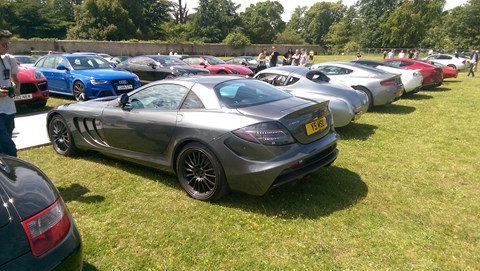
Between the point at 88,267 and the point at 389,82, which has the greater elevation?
the point at 389,82

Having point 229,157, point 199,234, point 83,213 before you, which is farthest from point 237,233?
point 83,213

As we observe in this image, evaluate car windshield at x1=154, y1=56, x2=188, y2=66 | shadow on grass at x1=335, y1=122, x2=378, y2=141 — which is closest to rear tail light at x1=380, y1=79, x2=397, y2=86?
shadow on grass at x1=335, y1=122, x2=378, y2=141

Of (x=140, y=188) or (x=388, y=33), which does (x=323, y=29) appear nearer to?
(x=388, y=33)

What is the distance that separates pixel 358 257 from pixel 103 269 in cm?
210

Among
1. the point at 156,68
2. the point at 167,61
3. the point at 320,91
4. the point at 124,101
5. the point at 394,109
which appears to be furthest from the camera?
the point at 167,61

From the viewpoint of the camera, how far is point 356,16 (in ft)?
294

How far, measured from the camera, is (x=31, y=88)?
7.67m

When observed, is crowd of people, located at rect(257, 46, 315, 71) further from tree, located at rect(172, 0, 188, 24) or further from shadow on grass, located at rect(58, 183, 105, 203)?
tree, located at rect(172, 0, 188, 24)

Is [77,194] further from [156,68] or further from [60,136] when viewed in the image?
[156,68]

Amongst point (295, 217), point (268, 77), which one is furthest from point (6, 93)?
point (268, 77)

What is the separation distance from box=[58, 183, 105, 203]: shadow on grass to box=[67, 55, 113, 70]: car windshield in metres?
6.44

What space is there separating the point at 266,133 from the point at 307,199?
1.06m

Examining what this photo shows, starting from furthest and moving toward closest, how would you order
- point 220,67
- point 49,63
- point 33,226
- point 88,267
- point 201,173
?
point 220,67 < point 49,63 < point 201,173 < point 88,267 < point 33,226

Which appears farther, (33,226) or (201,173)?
(201,173)
